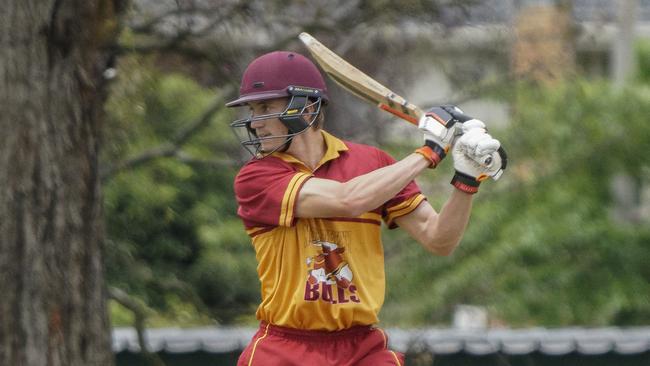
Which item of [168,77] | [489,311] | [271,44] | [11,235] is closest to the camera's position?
[11,235]

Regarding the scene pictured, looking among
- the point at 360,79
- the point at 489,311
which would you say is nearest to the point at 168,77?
the point at 489,311

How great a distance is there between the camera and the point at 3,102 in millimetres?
6559

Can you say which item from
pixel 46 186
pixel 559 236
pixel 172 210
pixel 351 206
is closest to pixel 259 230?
pixel 351 206

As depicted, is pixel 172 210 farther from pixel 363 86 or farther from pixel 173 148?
pixel 363 86

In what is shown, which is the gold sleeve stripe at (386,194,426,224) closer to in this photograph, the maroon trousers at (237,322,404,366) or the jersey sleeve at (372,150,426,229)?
the jersey sleeve at (372,150,426,229)

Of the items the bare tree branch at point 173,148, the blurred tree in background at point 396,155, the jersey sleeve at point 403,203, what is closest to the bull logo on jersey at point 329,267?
the jersey sleeve at point 403,203

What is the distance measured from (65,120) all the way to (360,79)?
71.9 inches

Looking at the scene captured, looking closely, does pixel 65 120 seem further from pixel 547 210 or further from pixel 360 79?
pixel 547 210

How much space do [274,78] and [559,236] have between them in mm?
9783

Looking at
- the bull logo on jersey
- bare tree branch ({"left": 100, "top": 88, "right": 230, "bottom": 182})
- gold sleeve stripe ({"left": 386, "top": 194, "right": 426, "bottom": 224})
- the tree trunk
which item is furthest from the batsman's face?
bare tree branch ({"left": 100, "top": 88, "right": 230, "bottom": 182})

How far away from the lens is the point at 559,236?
14625 mm

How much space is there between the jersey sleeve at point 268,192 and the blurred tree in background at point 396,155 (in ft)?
11.2

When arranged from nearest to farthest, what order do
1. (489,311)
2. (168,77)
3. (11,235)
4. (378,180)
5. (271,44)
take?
1. (378,180)
2. (11,235)
3. (271,44)
4. (168,77)
5. (489,311)

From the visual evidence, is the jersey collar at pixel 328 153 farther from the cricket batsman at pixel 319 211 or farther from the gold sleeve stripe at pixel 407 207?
the gold sleeve stripe at pixel 407 207
